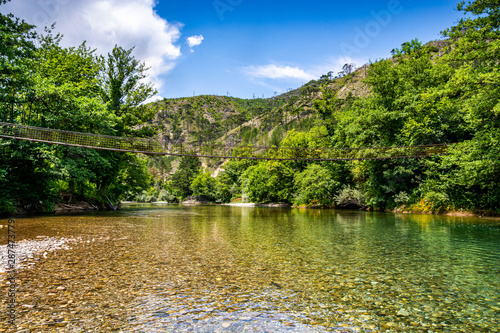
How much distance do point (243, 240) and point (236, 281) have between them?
5151 millimetres

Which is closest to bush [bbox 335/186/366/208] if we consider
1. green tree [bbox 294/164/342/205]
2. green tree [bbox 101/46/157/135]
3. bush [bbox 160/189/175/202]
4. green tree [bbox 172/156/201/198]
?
green tree [bbox 294/164/342/205]

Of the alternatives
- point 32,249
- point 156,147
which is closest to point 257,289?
point 32,249

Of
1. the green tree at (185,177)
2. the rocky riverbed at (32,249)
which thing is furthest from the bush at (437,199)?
the green tree at (185,177)

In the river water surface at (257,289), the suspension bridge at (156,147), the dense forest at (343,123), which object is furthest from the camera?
the dense forest at (343,123)

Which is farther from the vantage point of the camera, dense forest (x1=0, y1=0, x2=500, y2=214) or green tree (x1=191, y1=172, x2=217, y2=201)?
green tree (x1=191, y1=172, x2=217, y2=201)

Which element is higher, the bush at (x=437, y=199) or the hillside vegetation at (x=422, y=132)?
the hillside vegetation at (x=422, y=132)

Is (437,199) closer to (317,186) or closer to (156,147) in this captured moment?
(317,186)

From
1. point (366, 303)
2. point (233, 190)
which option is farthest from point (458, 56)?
point (233, 190)

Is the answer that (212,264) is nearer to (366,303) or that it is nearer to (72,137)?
(366,303)

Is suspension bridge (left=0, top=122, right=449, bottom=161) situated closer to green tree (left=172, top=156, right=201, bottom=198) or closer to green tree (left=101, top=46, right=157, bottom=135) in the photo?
green tree (left=101, top=46, right=157, bottom=135)

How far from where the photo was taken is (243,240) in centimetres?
1087

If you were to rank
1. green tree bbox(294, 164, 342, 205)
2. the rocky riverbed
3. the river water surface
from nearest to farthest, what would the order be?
the river water surface, the rocky riverbed, green tree bbox(294, 164, 342, 205)

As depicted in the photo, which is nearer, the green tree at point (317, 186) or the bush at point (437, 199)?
the bush at point (437, 199)

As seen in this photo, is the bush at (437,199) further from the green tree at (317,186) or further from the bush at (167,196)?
the bush at (167,196)
